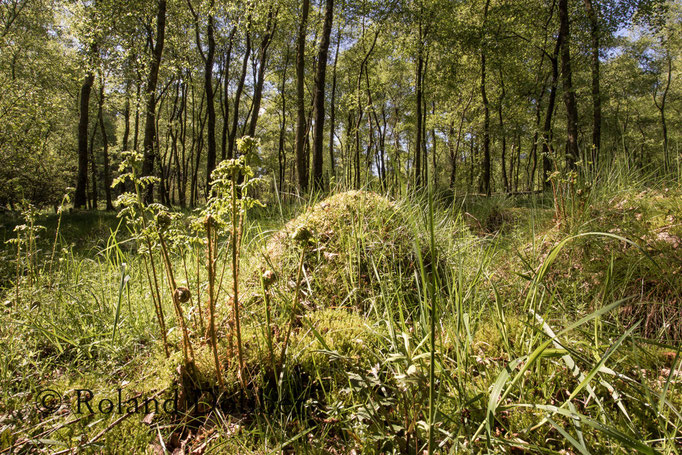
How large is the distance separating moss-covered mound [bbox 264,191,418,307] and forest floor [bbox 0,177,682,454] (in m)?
0.03

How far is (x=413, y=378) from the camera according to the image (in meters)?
1.06

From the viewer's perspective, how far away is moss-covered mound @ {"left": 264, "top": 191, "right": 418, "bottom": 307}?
257cm

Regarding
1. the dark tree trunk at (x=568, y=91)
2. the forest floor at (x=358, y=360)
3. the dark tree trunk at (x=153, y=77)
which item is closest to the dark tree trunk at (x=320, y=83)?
the forest floor at (x=358, y=360)

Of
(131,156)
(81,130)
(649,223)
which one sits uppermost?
(81,130)

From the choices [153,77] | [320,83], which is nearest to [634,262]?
[320,83]

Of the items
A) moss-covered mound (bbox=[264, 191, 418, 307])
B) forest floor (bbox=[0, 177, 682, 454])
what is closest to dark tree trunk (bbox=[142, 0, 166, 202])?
forest floor (bbox=[0, 177, 682, 454])

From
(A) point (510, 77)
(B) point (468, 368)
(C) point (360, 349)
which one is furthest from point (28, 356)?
(A) point (510, 77)

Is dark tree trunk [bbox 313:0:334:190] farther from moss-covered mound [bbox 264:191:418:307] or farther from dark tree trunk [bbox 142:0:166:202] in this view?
dark tree trunk [bbox 142:0:166:202]

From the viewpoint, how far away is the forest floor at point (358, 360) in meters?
1.26

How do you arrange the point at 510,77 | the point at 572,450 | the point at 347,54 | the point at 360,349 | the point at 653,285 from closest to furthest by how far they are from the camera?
1. the point at 572,450
2. the point at 360,349
3. the point at 653,285
4. the point at 510,77
5. the point at 347,54

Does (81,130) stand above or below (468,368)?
→ above

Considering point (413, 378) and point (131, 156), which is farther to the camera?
point (131, 156)

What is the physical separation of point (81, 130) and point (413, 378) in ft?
52.0

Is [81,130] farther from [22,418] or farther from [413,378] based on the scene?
[413,378]
